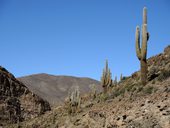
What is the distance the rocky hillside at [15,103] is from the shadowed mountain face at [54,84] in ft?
184

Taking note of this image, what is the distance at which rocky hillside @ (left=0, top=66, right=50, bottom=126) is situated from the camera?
90.3 ft

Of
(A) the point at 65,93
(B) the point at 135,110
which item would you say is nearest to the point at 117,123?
(B) the point at 135,110

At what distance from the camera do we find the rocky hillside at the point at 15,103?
27527 mm

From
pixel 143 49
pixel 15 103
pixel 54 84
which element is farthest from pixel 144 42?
pixel 54 84

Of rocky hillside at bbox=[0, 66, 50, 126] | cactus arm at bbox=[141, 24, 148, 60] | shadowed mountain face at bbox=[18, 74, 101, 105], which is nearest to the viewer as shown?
cactus arm at bbox=[141, 24, 148, 60]

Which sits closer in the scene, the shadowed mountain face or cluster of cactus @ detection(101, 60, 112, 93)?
cluster of cactus @ detection(101, 60, 112, 93)

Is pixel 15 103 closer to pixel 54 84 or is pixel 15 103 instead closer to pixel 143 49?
pixel 143 49

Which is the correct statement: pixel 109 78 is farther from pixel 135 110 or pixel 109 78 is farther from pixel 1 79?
pixel 135 110

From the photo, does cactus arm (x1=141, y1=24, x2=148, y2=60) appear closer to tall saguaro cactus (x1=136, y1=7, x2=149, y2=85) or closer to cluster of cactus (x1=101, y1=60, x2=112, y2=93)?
tall saguaro cactus (x1=136, y1=7, x2=149, y2=85)

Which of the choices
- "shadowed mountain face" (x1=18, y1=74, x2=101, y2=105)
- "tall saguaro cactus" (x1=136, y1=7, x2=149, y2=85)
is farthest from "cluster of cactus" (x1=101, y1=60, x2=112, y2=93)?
"shadowed mountain face" (x1=18, y1=74, x2=101, y2=105)

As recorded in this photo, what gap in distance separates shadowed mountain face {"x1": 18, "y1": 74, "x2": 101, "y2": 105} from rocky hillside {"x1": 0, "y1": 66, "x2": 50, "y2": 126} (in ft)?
184

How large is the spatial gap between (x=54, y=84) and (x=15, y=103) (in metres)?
76.6

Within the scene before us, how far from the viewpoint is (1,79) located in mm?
29516

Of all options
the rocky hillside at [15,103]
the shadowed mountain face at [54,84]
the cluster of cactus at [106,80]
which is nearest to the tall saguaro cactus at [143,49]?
the cluster of cactus at [106,80]
